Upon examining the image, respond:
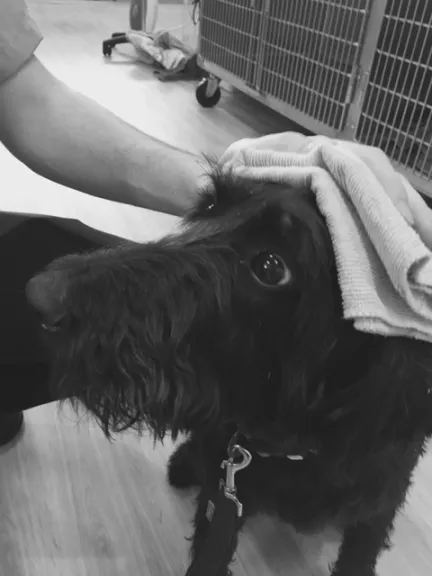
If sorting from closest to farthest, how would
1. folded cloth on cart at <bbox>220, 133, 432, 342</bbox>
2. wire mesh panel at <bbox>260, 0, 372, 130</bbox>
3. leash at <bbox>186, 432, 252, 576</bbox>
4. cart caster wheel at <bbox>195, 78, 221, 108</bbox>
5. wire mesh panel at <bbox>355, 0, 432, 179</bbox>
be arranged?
folded cloth on cart at <bbox>220, 133, 432, 342</bbox> < leash at <bbox>186, 432, 252, 576</bbox> < wire mesh panel at <bbox>355, 0, 432, 179</bbox> < wire mesh panel at <bbox>260, 0, 372, 130</bbox> < cart caster wheel at <bbox>195, 78, 221, 108</bbox>

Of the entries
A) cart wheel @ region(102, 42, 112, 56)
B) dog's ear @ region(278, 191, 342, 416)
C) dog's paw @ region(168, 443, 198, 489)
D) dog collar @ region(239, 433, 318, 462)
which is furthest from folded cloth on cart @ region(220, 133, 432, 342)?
cart wheel @ region(102, 42, 112, 56)

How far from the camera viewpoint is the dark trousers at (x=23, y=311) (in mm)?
948

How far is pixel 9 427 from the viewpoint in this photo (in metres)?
1.22

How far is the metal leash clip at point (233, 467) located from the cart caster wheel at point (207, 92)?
264 cm

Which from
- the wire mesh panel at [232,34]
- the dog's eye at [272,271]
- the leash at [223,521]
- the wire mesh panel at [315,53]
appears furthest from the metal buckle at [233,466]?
the wire mesh panel at [232,34]

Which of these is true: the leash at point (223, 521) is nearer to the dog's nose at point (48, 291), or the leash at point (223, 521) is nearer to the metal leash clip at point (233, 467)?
the metal leash clip at point (233, 467)

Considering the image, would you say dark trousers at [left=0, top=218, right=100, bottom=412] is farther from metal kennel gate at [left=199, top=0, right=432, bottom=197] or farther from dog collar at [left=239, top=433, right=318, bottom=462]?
metal kennel gate at [left=199, top=0, right=432, bottom=197]

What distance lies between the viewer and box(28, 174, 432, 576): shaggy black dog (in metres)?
0.62

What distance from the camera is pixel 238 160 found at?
2.44ft

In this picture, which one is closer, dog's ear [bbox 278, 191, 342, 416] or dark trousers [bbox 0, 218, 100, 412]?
dog's ear [bbox 278, 191, 342, 416]

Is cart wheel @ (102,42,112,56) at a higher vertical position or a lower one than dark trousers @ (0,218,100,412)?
lower

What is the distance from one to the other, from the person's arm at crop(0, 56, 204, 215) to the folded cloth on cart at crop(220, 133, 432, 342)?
16.5 inches

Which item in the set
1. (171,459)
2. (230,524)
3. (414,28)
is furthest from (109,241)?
(414,28)

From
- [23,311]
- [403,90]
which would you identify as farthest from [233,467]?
[403,90]
